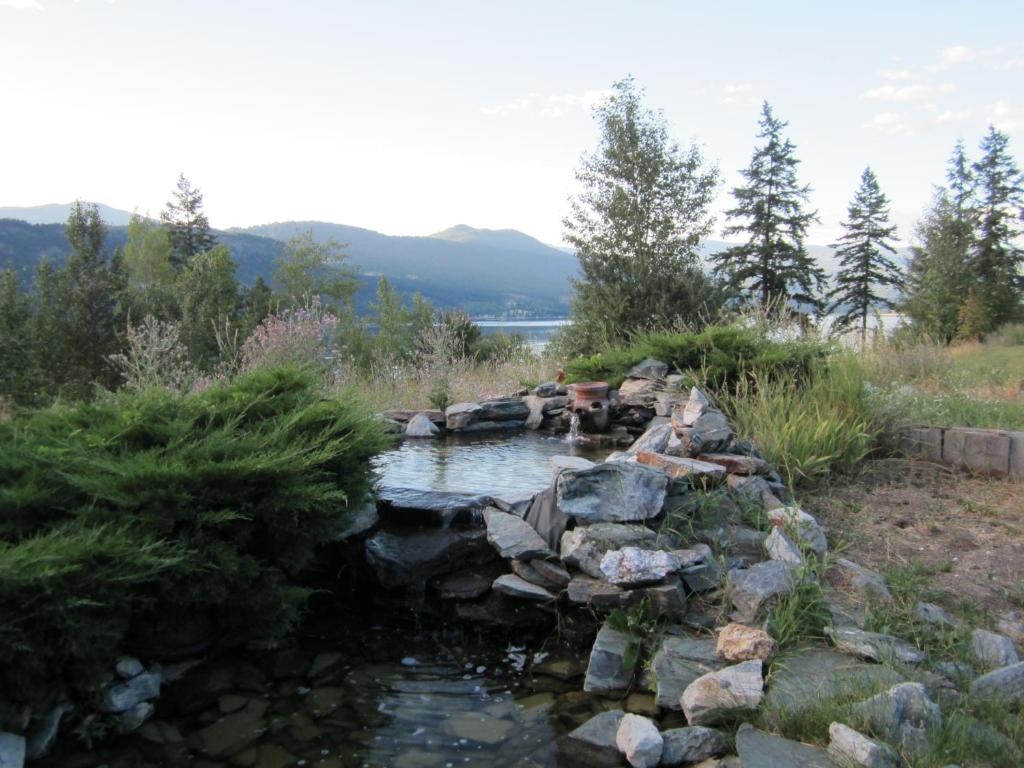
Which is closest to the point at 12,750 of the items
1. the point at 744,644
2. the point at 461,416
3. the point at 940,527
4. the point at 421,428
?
the point at 744,644

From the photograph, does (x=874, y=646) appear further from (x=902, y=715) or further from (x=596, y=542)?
(x=596, y=542)

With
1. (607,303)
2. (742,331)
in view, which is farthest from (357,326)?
(742,331)

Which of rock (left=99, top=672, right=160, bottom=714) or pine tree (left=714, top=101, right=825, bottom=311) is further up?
pine tree (left=714, top=101, right=825, bottom=311)

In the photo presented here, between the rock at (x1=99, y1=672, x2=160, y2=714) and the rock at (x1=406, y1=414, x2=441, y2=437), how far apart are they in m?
3.40

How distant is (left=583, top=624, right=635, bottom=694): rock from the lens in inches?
115

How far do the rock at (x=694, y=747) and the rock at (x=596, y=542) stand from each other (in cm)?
89

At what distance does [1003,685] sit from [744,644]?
0.84 metres

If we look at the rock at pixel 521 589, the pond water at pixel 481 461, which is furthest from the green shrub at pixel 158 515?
the rock at pixel 521 589

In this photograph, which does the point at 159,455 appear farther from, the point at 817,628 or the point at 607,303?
the point at 607,303

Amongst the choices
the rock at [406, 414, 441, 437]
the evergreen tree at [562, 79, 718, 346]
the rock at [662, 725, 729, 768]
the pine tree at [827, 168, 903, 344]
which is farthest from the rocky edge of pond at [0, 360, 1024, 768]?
the pine tree at [827, 168, 903, 344]

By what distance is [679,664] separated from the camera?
2836 millimetres

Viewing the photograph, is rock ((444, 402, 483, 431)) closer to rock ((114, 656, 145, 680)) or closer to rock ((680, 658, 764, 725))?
rock ((114, 656, 145, 680))

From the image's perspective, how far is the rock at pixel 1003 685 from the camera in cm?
245

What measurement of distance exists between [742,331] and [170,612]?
5.07 m
